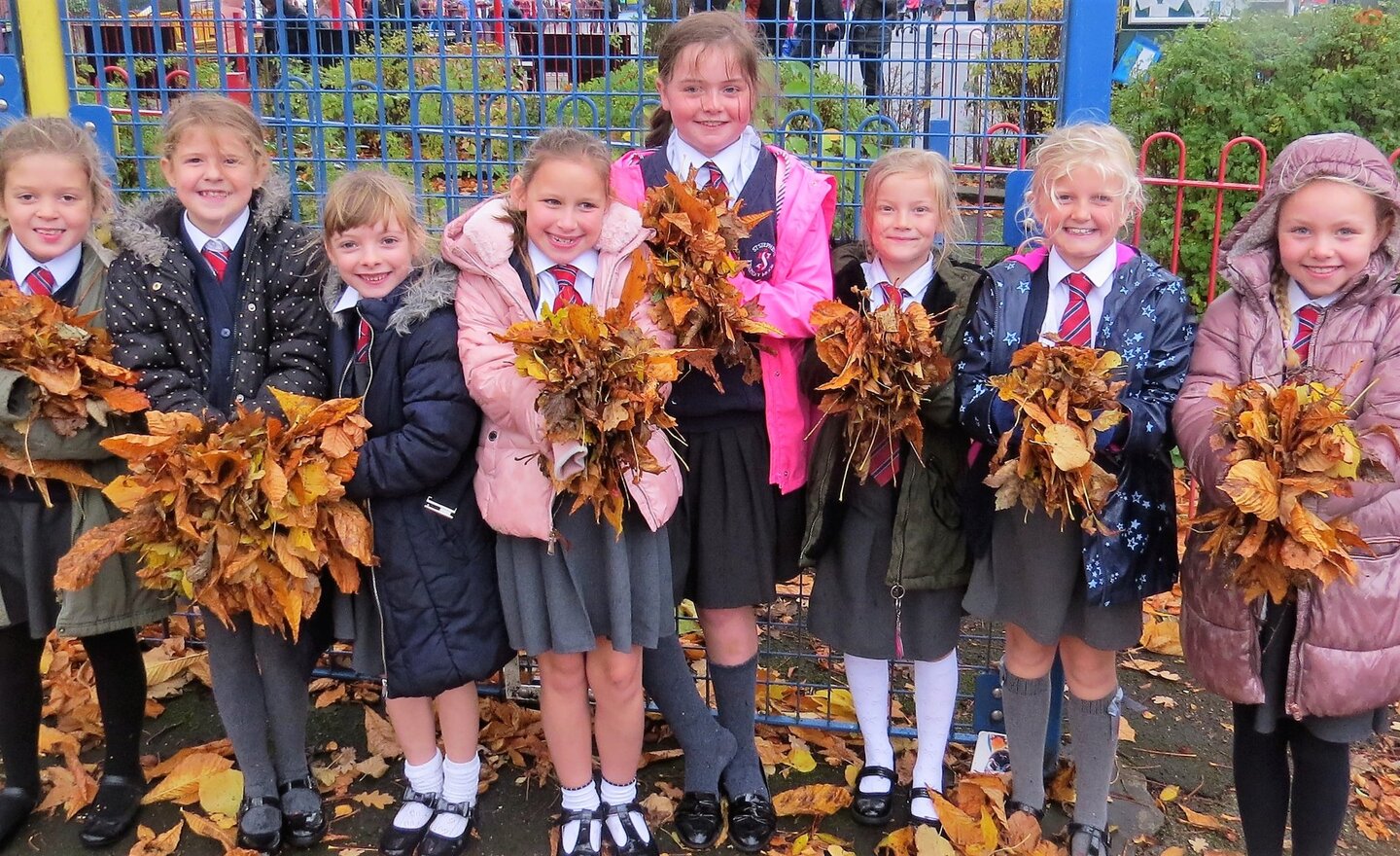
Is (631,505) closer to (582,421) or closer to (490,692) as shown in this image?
(582,421)

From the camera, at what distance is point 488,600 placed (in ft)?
10.0

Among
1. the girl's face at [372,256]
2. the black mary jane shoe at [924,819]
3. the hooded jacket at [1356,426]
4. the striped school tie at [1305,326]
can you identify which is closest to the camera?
the hooded jacket at [1356,426]

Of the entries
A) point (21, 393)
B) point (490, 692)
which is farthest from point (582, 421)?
point (490, 692)

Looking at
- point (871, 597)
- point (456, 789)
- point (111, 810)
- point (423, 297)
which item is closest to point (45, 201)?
point (423, 297)

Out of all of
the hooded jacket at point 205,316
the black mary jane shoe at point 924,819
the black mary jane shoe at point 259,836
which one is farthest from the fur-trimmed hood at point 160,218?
the black mary jane shoe at point 924,819

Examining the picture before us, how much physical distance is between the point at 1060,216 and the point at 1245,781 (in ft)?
5.14

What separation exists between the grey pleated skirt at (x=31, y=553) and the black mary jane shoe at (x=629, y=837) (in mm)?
1732

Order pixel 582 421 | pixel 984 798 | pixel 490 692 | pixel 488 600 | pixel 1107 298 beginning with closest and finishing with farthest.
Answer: pixel 582 421
pixel 1107 298
pixel 488 600
pixel 984 798
pixel 490 692

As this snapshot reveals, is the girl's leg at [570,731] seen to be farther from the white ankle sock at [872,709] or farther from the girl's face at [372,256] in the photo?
the girl's face at [372,256]

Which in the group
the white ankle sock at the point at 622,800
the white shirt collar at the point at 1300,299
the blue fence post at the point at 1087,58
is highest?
the blue fence post at the point at 1087,58

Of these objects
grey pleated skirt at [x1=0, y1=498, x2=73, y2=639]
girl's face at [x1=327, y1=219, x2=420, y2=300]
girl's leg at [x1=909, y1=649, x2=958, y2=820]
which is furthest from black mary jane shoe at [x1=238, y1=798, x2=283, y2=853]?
girl's leg at [x1=909, y1=649, x2=958, y2=820]

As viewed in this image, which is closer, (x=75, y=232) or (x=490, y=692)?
(x=75, y=232)

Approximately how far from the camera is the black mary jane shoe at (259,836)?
3.25m

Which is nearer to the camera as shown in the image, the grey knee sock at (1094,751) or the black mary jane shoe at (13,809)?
the grey knee sock at (1094,751)
